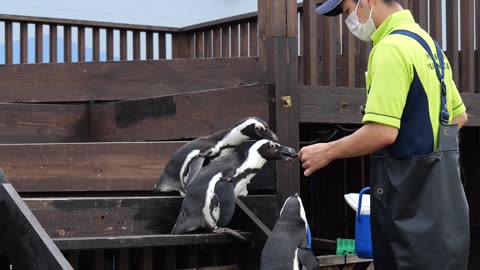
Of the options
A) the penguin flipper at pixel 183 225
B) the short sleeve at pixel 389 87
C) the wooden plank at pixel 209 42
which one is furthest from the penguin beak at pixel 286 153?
the wooden plank at pixel 209 42

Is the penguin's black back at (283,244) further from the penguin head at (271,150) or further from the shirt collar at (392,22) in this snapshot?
the shirt collar at (392,22)

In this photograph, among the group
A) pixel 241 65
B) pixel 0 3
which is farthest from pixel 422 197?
pixel 0 3

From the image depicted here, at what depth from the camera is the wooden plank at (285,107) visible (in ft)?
16.3

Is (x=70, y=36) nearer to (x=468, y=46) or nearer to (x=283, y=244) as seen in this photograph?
(x=468, y=46)

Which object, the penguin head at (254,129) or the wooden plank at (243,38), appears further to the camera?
the wooden plank at (243,38)

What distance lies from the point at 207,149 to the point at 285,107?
1.94 ft

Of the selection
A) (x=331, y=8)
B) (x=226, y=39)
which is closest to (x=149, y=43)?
(x=226, y=39)

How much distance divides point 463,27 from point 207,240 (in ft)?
10.1

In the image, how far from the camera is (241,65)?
21.0 feet

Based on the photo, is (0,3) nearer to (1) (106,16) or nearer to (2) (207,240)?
(1) (106,16)

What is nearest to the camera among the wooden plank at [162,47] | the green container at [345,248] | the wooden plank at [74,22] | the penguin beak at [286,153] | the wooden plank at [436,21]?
the penguin beak at [286,153]

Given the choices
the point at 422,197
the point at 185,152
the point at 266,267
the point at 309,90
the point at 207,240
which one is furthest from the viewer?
the point at 309,90

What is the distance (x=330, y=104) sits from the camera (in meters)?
5.32

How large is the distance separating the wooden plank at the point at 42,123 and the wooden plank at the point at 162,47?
92.6 inches
